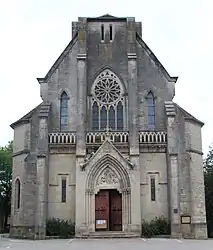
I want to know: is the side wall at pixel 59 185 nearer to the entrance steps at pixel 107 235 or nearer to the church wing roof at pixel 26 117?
the entrance steps at pixel 107 235

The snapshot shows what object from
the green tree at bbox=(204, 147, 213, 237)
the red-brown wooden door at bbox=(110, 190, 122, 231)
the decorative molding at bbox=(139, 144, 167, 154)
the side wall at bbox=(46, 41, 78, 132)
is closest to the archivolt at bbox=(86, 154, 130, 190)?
the red-brown wooden door at bbox=(110, 190, 122, 231)

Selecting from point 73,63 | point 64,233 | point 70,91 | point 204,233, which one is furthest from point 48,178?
point 204,233

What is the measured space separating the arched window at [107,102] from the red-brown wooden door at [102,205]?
4755 mm

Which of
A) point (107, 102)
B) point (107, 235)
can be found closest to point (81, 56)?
point (107, 102)

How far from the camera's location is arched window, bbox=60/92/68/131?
3309 centimetres

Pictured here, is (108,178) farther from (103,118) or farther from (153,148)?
(103,118)

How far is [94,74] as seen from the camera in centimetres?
3391

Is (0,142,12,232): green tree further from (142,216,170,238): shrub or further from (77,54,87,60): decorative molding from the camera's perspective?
(142,216,170,238): shrub

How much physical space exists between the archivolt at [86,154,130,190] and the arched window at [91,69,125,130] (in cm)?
268

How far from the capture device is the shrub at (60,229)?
29.8m

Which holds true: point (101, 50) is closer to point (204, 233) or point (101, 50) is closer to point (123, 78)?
point (123, 78)

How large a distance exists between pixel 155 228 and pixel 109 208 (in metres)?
3.65

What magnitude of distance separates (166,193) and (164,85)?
26.3 feet

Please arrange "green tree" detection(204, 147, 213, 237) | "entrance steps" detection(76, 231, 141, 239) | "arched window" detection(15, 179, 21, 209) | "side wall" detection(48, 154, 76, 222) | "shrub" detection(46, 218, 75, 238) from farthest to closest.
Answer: "green tree" detection(204, 147, 213, 237) < "arched window" detection(15, 179, 21, 209) < "side wall" detection(48, 154, 76, 222) < "shrub" detection(46, 218, 75, 238) < "entrance steps" detection(76, 231, 141, 239)
